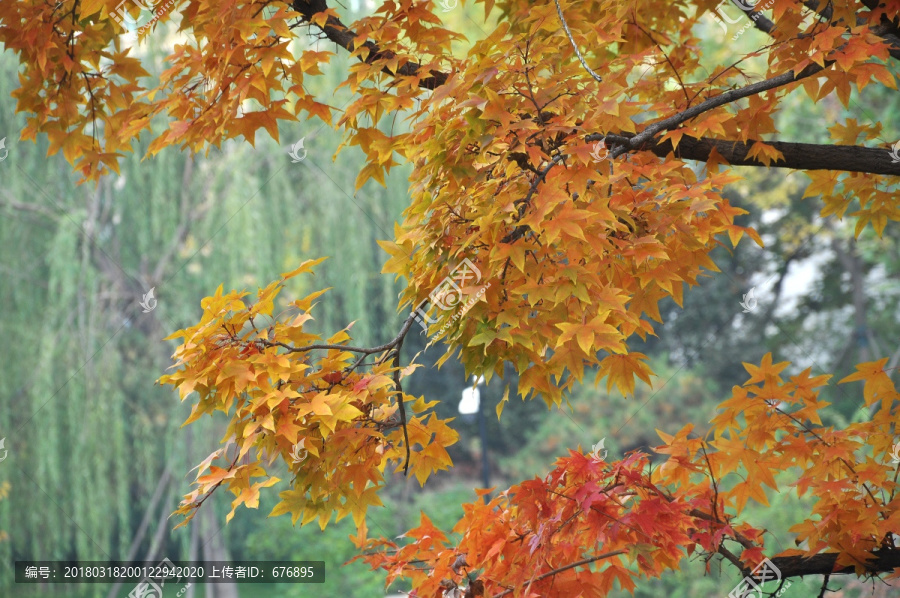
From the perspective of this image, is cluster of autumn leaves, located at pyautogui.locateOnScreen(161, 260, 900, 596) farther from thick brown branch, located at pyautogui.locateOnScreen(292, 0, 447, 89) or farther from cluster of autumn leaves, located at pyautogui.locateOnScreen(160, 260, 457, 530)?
thick brown branch, located at pyautogui.locateOnScreen(292, 0, 447, 89)

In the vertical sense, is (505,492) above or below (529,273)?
below

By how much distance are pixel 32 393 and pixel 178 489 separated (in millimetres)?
1010

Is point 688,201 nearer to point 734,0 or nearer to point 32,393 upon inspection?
point 734,0

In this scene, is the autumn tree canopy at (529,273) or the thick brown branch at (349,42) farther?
the thick brown branch at (349,42)

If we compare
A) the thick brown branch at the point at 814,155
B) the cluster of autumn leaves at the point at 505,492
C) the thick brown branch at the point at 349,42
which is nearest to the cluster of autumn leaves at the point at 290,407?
the cluster of autumn leaves at the point at 505,492

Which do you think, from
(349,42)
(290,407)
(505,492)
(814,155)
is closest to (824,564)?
(505,492)

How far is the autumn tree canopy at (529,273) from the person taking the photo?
118 cm

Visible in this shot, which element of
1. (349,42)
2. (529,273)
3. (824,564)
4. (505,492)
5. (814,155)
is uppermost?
(349,42)

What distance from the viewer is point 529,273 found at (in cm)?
119

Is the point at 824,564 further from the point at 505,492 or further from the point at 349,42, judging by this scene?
the point at 349,42

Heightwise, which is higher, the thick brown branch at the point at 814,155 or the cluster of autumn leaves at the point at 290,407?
the thick brown branch at the point at 814,155

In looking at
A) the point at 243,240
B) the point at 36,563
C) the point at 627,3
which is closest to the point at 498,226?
the point at 627,3

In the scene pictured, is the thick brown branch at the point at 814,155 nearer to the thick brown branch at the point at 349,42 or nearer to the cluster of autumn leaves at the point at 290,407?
the thick brown branch at the point at 349,42

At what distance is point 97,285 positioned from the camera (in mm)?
4531
